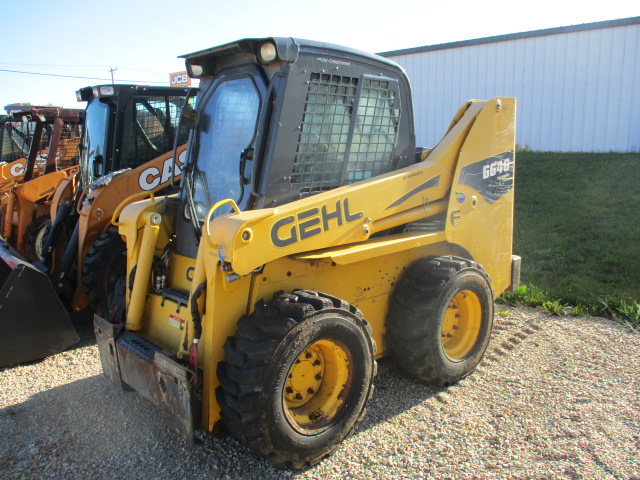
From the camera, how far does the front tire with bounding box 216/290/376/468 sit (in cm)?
291

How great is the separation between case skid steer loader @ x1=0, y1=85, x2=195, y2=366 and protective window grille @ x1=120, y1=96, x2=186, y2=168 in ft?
0.04

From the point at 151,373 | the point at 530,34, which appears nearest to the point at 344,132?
the point at 151,373

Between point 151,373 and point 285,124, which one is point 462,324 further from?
point 151,373

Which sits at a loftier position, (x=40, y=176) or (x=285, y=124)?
(x=285, y=124)

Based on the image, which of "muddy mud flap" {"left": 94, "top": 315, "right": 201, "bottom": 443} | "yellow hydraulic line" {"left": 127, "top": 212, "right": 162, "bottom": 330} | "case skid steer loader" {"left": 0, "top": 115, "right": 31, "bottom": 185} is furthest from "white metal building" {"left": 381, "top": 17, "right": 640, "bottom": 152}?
"muddy mud flap" {"left": 94, "top": 315, "right": 201, "bottom": 443}

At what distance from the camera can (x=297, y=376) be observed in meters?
3.31

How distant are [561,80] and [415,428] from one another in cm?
1219

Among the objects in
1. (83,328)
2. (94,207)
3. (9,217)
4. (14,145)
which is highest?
(14,145)

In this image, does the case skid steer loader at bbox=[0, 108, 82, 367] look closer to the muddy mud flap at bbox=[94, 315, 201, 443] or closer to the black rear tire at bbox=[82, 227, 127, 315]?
the black rear tire at bbox=[82, 227, 127, 315]

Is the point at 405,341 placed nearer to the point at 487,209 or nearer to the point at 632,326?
the point at 487,209

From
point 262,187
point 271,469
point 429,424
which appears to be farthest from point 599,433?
point 262,187

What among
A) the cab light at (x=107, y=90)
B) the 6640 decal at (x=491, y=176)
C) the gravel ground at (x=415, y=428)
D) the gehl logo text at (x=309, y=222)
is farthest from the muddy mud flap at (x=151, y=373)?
the cab light at (x=107, y=90)

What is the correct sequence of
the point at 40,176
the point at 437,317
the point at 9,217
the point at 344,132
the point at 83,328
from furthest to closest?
the point at 40,176, the point at 9,217, the point at 83,328, the point at 437,317, the point at 344,132

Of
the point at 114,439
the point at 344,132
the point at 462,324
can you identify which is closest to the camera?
the point at 114,439
